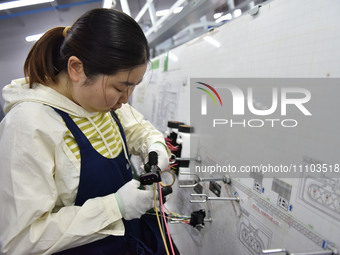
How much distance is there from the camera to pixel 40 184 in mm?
610

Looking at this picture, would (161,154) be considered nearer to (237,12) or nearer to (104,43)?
(104,43)

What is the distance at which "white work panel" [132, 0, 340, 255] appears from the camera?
0.52 metres

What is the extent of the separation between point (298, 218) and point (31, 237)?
0.78 meters

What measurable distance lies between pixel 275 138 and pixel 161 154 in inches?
20.4

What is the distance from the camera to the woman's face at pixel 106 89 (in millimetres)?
660

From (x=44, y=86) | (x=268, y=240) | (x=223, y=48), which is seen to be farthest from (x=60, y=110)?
(x=268, y=240)

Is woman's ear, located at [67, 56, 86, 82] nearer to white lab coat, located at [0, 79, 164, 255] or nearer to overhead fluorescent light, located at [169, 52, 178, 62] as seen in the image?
white lab coat, located at [0, 79, 164, 255]

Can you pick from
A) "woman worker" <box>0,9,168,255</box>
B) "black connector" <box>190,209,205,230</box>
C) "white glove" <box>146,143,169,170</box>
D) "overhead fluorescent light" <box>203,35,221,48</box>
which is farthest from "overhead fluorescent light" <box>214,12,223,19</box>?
"black connector" <box>190,209,205,230</box>

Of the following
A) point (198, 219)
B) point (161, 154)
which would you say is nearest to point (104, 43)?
point (161, 154)

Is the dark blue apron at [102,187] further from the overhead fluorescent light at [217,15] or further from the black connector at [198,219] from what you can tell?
the overhead fluorescent light at [217,15]

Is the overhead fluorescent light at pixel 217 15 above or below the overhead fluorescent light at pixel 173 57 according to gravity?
above

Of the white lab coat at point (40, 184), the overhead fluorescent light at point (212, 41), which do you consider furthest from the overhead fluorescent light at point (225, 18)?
the white lab coat at point (40, 184)

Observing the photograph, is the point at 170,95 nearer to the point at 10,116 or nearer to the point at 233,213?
the point at 233,213

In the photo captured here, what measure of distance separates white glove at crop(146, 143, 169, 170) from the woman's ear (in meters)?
0.50
